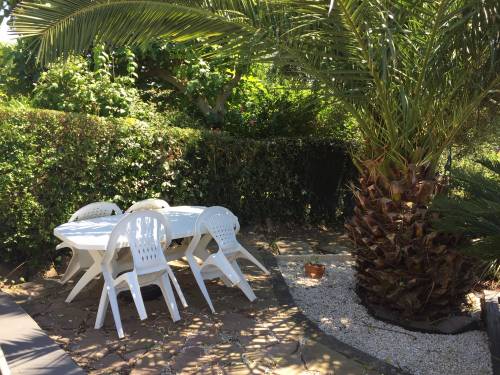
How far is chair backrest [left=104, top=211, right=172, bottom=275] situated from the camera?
12.5 feet

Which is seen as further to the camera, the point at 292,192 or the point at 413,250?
the point at 292,192

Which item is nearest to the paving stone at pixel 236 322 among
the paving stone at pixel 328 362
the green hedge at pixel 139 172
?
the paving stone at pixel 328 362

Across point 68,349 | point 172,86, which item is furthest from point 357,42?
point 172,86

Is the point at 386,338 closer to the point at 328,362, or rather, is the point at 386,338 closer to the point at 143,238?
the point at 328,362

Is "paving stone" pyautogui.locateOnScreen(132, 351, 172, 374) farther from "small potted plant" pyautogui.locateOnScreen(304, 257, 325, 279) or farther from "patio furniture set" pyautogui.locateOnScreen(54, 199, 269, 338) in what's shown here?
"small potted plant" pyautogui.locateOnScreen(304, 257, 325, 279)

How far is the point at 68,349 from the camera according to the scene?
3.49 metres

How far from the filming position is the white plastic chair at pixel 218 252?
14.4ft

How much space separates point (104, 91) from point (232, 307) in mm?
3807

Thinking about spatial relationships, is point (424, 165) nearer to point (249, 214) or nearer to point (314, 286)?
point (314, 286)

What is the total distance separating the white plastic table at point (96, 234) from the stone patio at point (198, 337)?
39cm

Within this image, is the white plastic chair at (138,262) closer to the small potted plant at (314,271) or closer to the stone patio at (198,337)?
the stone patio at (198,337)

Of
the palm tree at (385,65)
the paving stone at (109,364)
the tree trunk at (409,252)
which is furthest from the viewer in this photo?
the tree trunk at (409,252)

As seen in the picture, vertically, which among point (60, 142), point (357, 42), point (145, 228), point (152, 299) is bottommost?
point (152, 299)

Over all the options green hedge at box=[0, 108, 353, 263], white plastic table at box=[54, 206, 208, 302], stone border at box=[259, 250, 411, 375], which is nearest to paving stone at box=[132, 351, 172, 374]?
white plastic table at box=[54, 206, 208, 302]
